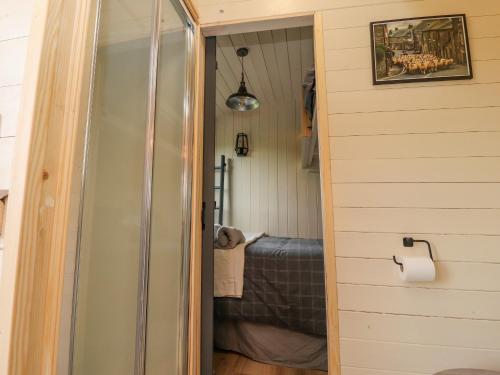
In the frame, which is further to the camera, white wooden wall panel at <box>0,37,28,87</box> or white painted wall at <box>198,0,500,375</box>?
white painted wall at <box>198,0,500,375</box>

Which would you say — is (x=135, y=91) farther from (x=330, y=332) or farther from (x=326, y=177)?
(x=330, y=332)

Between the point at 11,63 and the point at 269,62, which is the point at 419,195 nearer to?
the point at 11,63

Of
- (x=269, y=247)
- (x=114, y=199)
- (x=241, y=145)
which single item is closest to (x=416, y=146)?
(x=114, y=199)

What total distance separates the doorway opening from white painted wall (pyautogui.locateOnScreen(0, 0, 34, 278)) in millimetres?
912

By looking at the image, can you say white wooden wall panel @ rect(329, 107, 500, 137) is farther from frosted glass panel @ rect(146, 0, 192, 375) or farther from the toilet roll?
frosted glass panel @ rect(146, 0, 192, 375)

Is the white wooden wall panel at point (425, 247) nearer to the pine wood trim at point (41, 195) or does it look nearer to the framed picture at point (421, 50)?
the framed picture at point (421, 50)

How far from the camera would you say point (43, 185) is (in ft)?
1.89

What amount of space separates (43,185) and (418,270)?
1.22 meters

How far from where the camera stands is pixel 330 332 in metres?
1.14

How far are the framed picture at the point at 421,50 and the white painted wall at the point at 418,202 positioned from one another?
0.04 metres

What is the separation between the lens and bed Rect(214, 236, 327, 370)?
5.81ft

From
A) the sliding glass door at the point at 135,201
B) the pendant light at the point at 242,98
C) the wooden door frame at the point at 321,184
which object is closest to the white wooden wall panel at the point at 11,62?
the sliding glass door at the point at 135,201

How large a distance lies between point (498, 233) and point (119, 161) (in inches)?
58.7

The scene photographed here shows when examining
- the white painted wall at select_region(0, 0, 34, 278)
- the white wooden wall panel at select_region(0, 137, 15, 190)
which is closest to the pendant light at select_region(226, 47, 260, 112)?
the white painted wall at select_region(0, 0, 34, 278)
